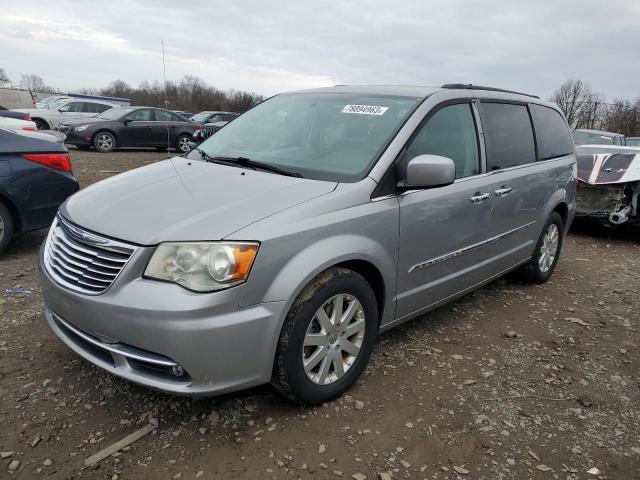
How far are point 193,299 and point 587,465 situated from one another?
2.09m

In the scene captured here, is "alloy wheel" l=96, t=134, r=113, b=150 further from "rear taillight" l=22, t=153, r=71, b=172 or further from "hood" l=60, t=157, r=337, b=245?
"hood" l=60, t=157, r=337, b=245

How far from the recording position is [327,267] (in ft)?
8.39

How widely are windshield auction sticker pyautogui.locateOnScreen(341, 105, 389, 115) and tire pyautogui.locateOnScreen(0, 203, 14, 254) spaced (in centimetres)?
344

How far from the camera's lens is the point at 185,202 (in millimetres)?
2602

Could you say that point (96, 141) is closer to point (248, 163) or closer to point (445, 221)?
point (248, 163)

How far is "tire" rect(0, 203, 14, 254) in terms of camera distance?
4.71 m

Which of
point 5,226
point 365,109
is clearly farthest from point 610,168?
point 5,226

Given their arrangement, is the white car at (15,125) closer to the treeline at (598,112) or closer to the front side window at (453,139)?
the front side window at (453,139)

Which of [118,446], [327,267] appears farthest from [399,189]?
[118,446]

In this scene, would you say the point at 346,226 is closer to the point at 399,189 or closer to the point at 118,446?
the point at 399,189

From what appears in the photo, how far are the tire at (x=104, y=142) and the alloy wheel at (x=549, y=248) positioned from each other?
13094 mm

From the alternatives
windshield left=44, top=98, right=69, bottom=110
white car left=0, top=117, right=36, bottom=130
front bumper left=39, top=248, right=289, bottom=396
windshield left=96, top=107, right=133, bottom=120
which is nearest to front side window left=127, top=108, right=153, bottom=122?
windshield left=96, top=107, right=133, bottom=120

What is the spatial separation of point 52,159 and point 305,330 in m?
3.78

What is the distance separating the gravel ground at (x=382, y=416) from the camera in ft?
7.72
